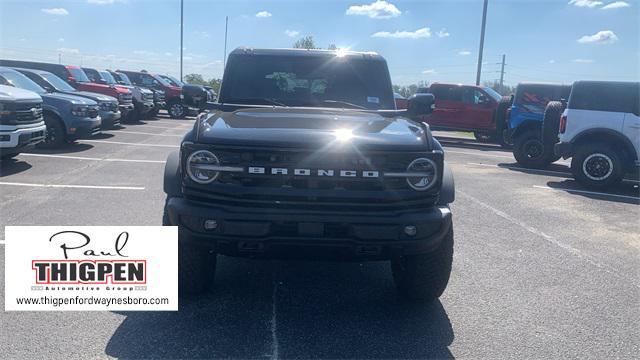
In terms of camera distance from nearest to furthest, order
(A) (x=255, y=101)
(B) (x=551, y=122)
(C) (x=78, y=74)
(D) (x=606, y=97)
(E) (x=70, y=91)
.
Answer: (A) (x=255, y=101), (D) (x=606, y=97), (B) (x=551, y=122), (E) (x=70, y=91), (C) (x=78, y=74)

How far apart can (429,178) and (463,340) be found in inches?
43.1

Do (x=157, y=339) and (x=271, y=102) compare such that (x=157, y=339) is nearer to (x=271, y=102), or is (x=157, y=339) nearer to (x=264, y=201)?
(x=264, y=201)

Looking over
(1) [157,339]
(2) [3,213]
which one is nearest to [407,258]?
(1) [157,339]

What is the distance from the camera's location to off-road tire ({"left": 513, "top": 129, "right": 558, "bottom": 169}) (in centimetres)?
1238

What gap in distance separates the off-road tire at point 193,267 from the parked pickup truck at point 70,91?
10431 millimetres

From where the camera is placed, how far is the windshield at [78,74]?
16.6m

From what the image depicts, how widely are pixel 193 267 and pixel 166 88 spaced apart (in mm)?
20437

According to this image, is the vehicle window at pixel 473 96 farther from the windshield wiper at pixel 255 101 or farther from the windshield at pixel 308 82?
the windshield wiper at pixel 255 101

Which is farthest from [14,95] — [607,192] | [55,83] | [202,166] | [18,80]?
[607,192]

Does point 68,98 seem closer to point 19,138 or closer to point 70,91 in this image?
point 70,91

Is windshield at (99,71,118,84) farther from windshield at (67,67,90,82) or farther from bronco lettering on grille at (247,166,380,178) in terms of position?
bronco lettering on grille at (247,166,380,178)

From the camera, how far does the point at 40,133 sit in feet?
30.4

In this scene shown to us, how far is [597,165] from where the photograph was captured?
31.7ft

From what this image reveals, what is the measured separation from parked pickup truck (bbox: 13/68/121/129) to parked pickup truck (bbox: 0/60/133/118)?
8.15 ft
